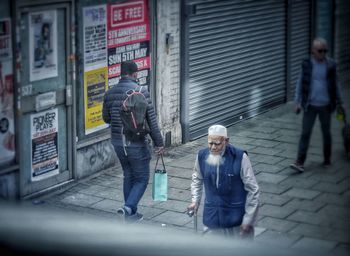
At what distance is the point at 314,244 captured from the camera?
755cm

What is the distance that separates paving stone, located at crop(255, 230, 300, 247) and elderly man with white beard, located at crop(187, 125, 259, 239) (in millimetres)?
1810

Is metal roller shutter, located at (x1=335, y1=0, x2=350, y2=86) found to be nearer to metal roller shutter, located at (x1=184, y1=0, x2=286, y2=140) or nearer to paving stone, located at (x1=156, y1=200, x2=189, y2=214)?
metal roller shutter, located at (x1=184, y1=0, x2=286, y2=140)

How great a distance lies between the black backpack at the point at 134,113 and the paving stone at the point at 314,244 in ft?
6.67

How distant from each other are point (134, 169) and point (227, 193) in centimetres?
225

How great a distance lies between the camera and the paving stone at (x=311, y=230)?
788 centimetres

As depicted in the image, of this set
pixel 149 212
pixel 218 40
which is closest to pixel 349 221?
pixel 149 212

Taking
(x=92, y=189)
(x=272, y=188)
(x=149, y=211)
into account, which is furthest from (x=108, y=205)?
(x=272, y=188)

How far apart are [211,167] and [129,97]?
2120 millimetres

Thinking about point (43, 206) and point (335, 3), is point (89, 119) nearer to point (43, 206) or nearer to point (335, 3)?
point (43, 206)

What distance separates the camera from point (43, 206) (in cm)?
870

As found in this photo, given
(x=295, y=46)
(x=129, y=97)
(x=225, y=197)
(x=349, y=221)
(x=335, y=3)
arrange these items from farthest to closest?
1. (x=335, y=3)
2. (x=295, y=46)
3. (x=349, y=221)
4. (x=129, y=97)
5. (x=225, y=197)

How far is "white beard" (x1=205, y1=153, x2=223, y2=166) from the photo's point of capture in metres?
5.89

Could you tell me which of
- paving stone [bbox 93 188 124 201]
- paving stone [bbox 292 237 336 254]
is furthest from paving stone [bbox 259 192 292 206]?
paving stone [bbox 93 188 124 201]

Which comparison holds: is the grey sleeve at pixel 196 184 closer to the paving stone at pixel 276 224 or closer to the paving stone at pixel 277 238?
the paving stone at pixel 277 238
